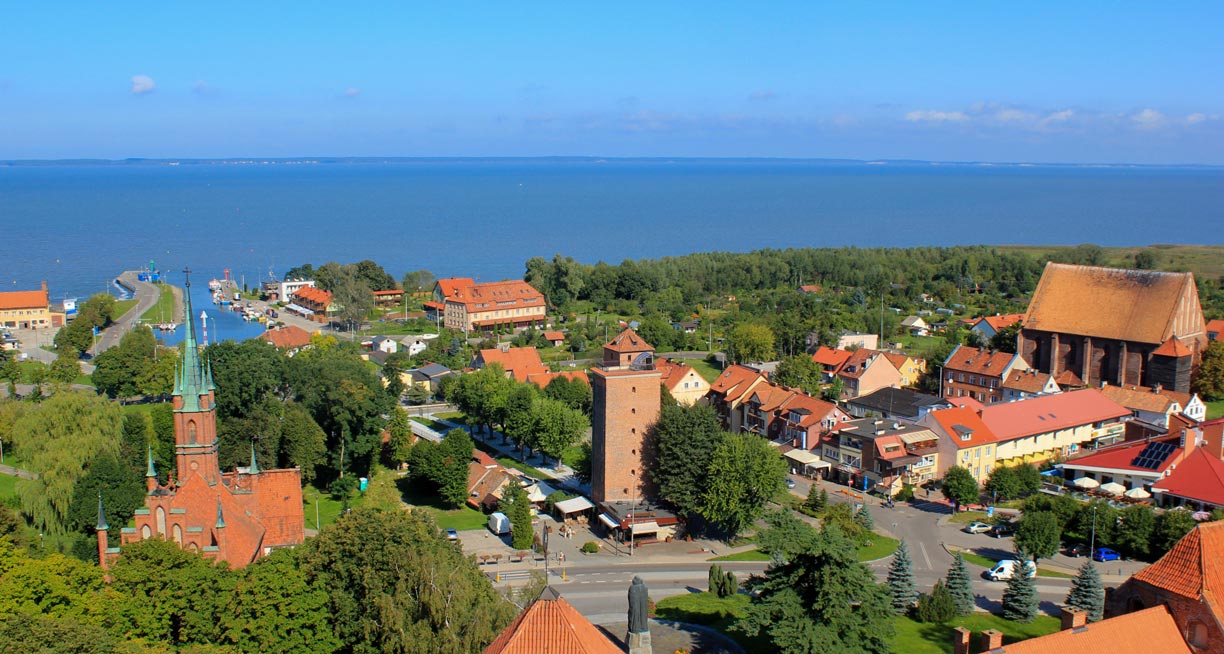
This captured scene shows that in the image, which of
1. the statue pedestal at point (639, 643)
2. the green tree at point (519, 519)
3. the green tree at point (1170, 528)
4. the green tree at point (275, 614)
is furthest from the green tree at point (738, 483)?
the statue pedestal at point (639, 643)

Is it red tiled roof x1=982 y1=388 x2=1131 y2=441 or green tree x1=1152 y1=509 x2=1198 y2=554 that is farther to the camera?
red tiled roof x1=982 y1=388 x2=1131 y2=441

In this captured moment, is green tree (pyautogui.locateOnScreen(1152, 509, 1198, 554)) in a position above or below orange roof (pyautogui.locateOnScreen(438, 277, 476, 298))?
below

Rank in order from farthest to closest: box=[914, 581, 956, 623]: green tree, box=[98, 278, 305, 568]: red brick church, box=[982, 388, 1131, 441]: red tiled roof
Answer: box=[982, 388, 1131, 441]: red tiled roof
box=[914, 581, 956, 623]: green tree
box=[98, 278, 305, 568]: red brick church

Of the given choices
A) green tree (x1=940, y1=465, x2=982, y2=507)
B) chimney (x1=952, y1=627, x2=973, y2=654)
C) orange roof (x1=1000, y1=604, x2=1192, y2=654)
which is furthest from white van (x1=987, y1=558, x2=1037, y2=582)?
orange roof (x1=1000, y1=604, x2=1192, y2=654)

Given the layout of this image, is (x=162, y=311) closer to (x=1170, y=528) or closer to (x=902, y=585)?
(x=902, y=585)

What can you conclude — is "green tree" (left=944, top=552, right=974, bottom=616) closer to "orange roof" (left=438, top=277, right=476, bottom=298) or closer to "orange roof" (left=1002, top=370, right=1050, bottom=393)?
"orange roof" (left=1002, top=370, right=1050, bottom=393)

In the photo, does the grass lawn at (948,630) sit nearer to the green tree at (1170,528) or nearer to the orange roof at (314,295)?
the green tree at (1170,528)
